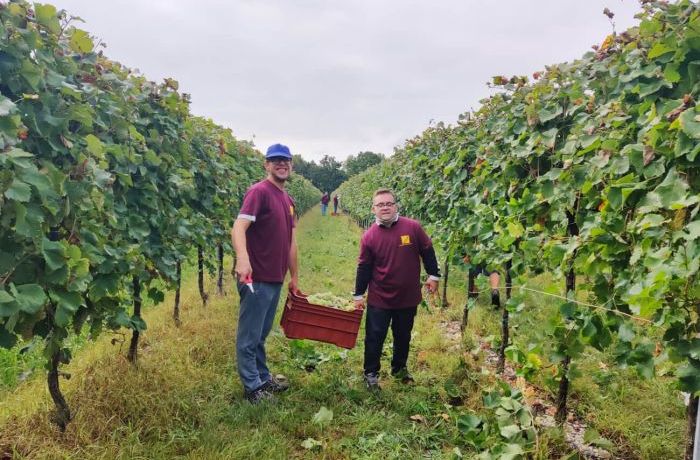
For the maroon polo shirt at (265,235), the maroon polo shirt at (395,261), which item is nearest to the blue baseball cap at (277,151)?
the maroon polo shirt at (265,235)

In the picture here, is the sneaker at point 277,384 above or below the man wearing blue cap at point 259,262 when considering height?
below

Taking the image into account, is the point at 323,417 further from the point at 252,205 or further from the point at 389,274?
the point at 252,205

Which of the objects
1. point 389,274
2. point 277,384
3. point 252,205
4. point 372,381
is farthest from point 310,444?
point 252,205

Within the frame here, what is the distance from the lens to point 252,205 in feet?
12.2

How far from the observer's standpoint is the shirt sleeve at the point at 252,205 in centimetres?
371

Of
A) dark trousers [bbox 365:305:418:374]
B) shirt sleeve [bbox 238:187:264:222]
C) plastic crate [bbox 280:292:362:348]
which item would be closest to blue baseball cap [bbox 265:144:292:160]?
shirt sleeve [bbox 238:187:264:222]

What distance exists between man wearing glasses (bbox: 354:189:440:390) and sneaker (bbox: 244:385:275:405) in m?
0.90

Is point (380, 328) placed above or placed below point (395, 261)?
below

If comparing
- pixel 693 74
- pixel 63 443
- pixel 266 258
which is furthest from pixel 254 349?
pixel 693 74

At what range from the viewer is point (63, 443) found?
292cm

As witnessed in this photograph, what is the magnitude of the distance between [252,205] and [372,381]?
6.20ft

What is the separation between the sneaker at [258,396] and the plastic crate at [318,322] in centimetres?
49

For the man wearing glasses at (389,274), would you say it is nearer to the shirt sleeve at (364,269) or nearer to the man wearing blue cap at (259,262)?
the shirt sleeve at (364,269)

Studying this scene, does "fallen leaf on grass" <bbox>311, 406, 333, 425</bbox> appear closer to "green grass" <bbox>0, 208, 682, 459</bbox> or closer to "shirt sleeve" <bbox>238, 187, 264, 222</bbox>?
"green grass" <bbox>0, 208, 682, 459</bbox>
